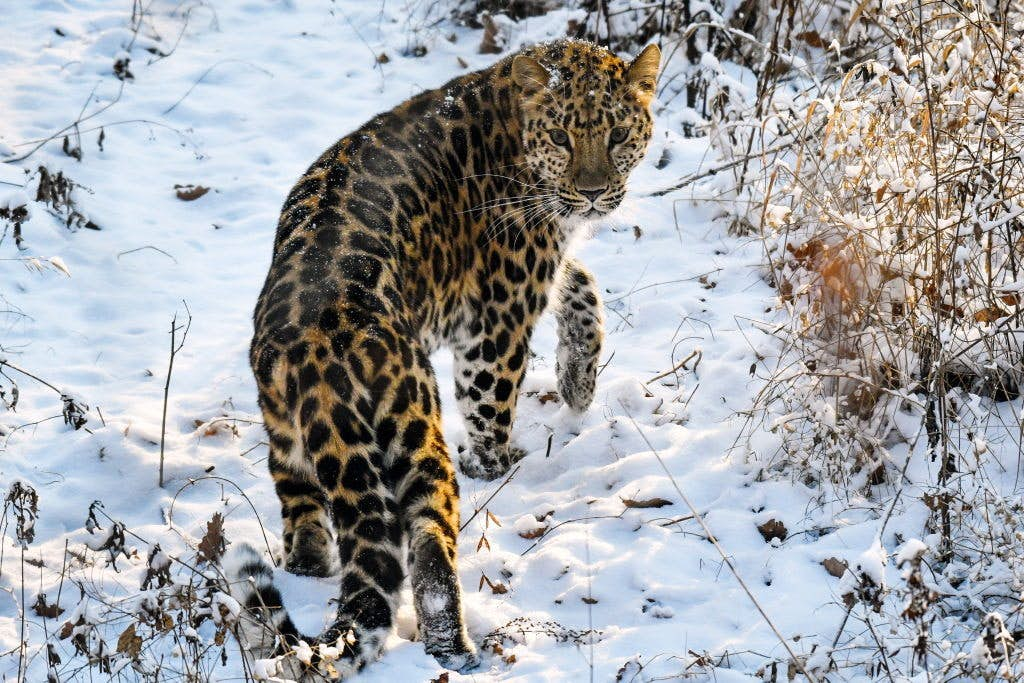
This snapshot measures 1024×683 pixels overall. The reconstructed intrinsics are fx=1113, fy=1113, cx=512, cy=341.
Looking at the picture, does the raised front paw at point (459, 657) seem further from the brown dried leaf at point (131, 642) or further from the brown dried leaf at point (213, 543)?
the brown dried leaf at point (131, 642)

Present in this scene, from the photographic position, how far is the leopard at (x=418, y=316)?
3.96 m

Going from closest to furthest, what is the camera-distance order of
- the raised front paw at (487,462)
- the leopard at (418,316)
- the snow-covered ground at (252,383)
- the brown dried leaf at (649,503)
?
the leopard at (418,316), the snow-covered ground at (252,383), the brown dried leaf at (649,503), the raised front paw at (487,462)

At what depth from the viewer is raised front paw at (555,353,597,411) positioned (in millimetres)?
6250

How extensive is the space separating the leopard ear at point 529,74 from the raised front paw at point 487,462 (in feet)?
6.14

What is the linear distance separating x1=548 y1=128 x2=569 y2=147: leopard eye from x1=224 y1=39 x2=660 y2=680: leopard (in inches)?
0.4

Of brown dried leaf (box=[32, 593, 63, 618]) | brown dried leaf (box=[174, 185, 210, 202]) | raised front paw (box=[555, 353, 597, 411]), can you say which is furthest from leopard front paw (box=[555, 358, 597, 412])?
brown dried leaf (box=[174, 185, 210, 202])

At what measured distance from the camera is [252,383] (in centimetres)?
660

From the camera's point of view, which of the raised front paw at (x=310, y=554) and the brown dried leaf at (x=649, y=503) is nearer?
the raised front paw at (x=310, y=554)

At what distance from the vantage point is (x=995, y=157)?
17.6 ft

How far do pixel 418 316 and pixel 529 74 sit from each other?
1.40 metres

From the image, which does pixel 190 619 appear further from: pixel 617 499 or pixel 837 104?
pixel 837 104

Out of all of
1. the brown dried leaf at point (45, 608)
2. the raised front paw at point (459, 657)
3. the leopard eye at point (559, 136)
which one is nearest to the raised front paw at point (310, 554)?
the raised front paw at point (459, 657)

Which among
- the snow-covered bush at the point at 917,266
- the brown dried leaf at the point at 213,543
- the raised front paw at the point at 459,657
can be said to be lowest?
the raised front paw at the point at 459,657

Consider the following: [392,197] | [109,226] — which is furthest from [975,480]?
[109,226]
